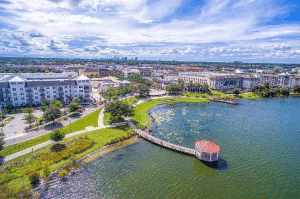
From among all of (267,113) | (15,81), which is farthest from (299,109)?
(15,81)

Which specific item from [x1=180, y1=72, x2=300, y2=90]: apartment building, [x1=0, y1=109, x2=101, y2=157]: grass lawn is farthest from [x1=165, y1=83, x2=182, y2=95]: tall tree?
[x1=0, y1=109, x2=101, y2=157]: grass lawn

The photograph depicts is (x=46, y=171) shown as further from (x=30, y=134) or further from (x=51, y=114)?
(x=51, y=114)

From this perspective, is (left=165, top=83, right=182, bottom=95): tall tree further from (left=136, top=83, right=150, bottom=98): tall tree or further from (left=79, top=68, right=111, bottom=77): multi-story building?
(left=79, top=68, right=111, bottom=77): multi-story building

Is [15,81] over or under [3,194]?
over

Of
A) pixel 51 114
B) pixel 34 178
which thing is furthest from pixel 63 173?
pixel 51 114

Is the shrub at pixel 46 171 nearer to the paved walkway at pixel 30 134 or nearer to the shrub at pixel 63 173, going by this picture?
the shrub at pixel 63 173

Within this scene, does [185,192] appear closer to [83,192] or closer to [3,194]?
[83,192]
